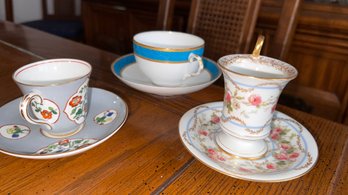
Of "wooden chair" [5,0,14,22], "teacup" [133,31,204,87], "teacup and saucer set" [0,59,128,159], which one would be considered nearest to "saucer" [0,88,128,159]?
"teacup and saucer set" [0,59,128,159]

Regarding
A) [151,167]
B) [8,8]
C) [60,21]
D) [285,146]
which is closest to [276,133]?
[285,146]

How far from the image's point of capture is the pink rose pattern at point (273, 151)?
45 cm

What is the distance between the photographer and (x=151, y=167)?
0.45 meters

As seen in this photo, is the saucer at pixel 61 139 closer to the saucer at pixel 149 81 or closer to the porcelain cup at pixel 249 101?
the saucer at pixel 149 81

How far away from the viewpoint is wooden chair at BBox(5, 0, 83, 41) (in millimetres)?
1947

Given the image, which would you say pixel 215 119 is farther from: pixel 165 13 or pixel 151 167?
pixel 165 13

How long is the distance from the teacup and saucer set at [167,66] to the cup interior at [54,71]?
0.41 ft

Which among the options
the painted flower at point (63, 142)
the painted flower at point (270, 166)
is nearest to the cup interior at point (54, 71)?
the painted flower at point (63, 142)

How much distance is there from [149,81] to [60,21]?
1.71 metres

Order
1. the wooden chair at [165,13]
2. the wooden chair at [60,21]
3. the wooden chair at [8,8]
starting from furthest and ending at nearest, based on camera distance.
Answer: the wooden chair at [60,21] < the wooden chair at [8,8] < the wooden chair at [165,13]

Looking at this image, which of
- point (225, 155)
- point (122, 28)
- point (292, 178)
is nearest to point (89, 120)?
point (225, 155)

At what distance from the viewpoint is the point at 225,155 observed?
47cm

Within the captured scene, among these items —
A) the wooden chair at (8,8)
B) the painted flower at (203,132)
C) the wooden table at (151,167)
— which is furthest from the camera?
the wooden chair at (8,8)

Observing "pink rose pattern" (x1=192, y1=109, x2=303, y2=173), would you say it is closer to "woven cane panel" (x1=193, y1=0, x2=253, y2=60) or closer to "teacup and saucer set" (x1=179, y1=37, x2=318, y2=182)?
"teacup and saucer set" (x1=179, y1=37, x2=318, y2=182)
